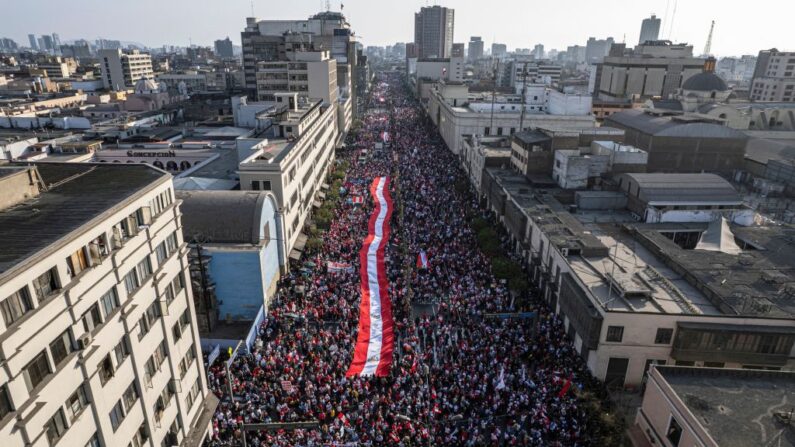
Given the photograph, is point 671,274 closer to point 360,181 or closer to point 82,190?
point 82,190

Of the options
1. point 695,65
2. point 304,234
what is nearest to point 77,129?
point 304,234

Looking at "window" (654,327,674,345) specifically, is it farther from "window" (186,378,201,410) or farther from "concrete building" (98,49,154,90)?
"concrete building" (98,49,154,90)

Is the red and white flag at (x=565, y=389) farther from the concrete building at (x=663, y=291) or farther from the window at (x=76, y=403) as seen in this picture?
the window at (x=76, y=403)

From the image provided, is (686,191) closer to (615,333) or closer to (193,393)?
(615,333)

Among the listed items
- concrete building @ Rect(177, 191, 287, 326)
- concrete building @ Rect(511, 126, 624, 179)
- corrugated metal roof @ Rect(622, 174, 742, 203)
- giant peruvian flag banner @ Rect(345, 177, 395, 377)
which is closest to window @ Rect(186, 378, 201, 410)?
giant peruvian flag banner @ Rect(345, 177, 395, 377)

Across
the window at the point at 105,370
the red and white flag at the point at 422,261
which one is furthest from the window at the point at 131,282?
the red and white flag at the point at 422,261

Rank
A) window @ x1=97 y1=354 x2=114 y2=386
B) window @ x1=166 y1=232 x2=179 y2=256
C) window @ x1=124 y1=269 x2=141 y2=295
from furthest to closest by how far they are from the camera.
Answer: window @ x1=166 y1=232 x2=179 y2=256, window @ x1=124 y1=269 x2=141 y2=295, window @ x1=97 y1=354 x2=114 y2=386
